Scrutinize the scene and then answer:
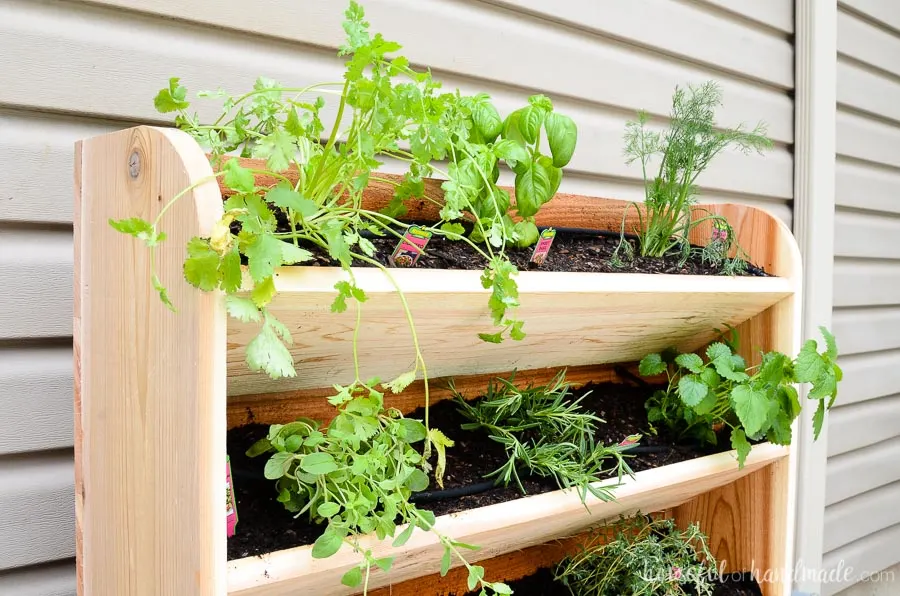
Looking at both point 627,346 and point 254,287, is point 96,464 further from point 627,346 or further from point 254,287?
point 627,346

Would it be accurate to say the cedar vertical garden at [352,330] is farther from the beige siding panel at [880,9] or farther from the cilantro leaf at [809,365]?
the beige siding panel at [880,9]

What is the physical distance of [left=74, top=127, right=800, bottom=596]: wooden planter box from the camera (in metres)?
0.59

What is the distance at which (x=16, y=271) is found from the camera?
34.9 inches

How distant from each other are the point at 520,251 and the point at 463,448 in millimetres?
322

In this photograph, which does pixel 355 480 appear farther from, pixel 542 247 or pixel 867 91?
pixel 867 91

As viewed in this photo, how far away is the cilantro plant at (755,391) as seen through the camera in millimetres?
1070

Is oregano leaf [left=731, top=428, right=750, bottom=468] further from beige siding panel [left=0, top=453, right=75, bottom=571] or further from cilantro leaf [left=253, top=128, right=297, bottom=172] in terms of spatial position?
beige siding panel [left=0, top=453, right=75, bottom=571]

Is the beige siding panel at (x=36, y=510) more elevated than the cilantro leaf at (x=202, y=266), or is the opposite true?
the cilantro leaf at (x=202, y=266)

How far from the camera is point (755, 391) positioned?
1.08 meters

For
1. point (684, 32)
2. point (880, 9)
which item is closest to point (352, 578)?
point (684, 32)

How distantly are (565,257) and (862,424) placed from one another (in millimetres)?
1873

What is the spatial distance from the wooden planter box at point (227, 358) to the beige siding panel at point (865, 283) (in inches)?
Answer: 46.2

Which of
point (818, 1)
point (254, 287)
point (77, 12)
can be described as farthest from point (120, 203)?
point (818, 1)

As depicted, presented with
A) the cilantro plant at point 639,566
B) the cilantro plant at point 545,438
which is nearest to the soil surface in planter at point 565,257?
the cilantro plant at point 545,438
